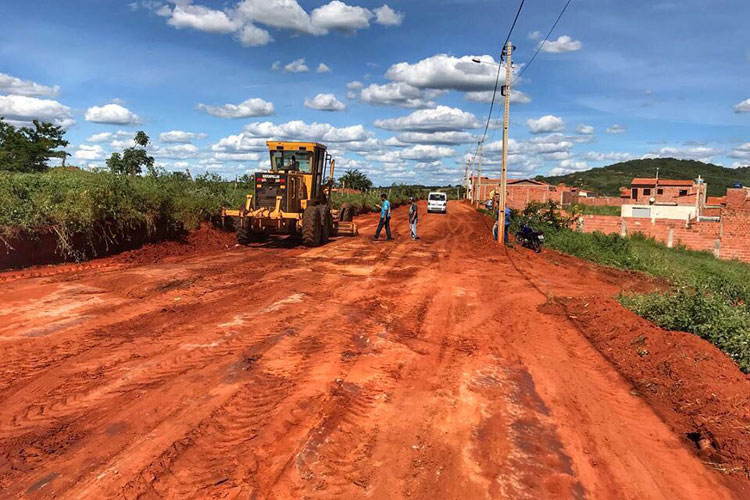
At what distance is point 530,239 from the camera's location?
17.6 meters

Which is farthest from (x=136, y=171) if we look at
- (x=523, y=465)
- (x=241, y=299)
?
(x=523, y=465)

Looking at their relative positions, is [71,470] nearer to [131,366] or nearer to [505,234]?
[131,366]

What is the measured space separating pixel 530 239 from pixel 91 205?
1367cm

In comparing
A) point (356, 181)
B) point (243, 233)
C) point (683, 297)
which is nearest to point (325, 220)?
point (243, 233)

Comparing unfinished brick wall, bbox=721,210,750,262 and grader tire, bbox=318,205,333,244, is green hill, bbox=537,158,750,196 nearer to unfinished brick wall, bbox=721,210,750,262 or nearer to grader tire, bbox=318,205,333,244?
unfinished brick wall, bbox=721,210,750,262

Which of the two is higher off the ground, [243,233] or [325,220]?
[325,220]

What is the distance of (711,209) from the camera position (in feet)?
129

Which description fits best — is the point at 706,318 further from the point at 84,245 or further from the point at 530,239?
the point at 84,245

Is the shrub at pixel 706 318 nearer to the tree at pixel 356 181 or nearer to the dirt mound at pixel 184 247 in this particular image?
the dirt mound at pixel 184 247

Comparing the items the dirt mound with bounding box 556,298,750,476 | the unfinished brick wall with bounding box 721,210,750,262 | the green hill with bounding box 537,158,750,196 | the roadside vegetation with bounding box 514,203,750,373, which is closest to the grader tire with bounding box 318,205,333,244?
the roadside vegetation with bounding box 514,203,750,373

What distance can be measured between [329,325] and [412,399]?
8.41 feet

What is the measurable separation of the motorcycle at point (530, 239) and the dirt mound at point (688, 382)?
9.58m

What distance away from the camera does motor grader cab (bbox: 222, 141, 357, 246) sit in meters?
14.7

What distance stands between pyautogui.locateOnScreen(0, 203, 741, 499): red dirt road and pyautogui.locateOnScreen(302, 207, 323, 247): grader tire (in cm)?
606
